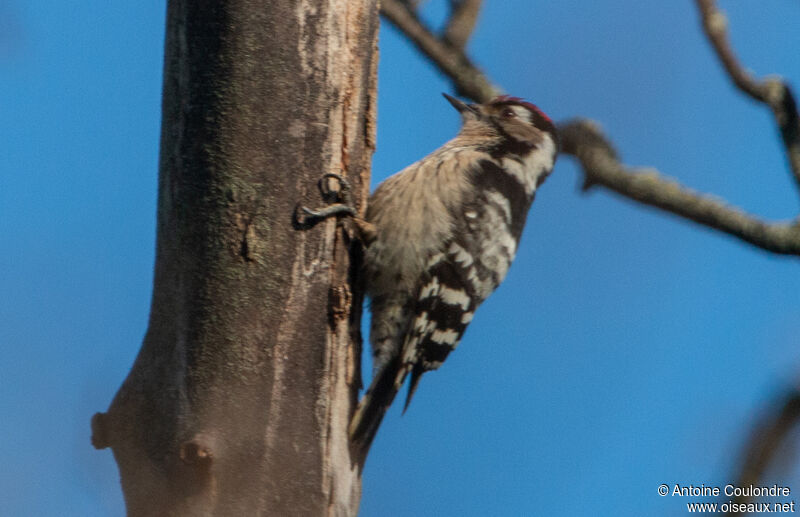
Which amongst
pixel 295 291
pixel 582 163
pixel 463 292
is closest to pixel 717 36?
pixel 582 163

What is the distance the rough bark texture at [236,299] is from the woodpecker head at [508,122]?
1.80m

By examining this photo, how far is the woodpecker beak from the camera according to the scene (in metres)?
4.04

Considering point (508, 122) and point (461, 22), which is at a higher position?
point (461, 22)

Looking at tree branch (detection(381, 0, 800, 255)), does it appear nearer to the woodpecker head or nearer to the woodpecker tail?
the woodpecker head

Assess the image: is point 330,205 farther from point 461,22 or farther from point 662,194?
point 461,22

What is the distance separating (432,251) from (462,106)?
3.43 feet

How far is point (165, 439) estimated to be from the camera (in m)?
1.93

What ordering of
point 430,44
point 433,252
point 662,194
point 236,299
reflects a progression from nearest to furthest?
point 236,299 < point 433,252 < point 662,194 < point 430,44

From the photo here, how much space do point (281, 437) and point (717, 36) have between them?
2557 millimetres

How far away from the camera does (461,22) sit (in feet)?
14.1

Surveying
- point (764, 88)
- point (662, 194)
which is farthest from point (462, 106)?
point (764, 88)

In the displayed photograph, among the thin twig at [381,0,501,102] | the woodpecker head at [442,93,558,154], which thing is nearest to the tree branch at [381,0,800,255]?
the thin twig at [381,0,501,102]

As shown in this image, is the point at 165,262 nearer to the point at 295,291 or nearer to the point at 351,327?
the point at 295,291

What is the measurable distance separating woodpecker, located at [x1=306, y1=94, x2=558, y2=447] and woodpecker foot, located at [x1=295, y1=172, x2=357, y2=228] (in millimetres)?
368
